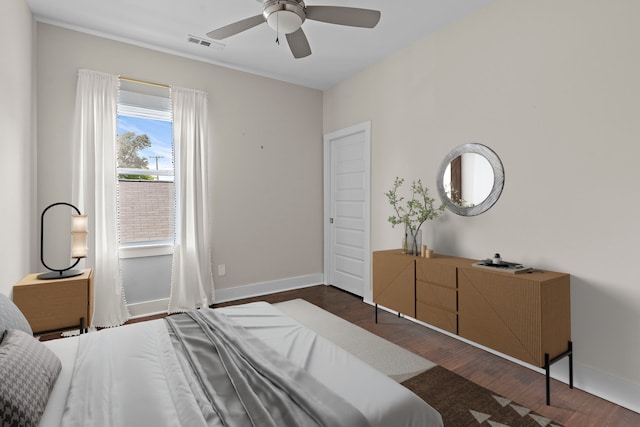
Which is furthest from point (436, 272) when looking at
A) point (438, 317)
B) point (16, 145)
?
point (16, 145)

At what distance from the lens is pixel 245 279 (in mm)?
Answer: 4195

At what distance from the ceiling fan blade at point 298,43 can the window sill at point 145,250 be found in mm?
2456

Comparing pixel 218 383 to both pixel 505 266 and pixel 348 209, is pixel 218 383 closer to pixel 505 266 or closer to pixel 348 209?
pixel 505 266

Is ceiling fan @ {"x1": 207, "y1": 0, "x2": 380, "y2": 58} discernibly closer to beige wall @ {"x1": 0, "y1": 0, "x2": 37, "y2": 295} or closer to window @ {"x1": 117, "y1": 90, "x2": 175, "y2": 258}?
beige wall @ {"x1": 0, "y1": 0, "x2": 37, "y2": 295}

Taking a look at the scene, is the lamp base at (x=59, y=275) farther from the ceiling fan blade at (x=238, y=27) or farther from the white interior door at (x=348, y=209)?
the white interior door at (x=348, y=209)

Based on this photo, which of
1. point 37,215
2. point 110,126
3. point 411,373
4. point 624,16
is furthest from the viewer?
point 110,126

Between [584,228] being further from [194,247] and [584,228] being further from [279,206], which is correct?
[194,247]

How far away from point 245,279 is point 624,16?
13.5 feet

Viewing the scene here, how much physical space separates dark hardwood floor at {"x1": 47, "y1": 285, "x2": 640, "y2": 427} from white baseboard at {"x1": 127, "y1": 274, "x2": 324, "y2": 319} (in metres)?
0.22

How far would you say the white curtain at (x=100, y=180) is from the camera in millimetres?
3131

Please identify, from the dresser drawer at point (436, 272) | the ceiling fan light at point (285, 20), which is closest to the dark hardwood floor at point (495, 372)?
the dresser drawer at point (436, 272)

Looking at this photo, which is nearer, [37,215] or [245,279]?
[37,215]

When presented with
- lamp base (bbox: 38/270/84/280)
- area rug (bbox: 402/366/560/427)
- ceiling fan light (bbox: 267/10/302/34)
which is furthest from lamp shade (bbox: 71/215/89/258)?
area rug (bbox: 402/366/560/427)

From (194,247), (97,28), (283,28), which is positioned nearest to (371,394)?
(283,28)
